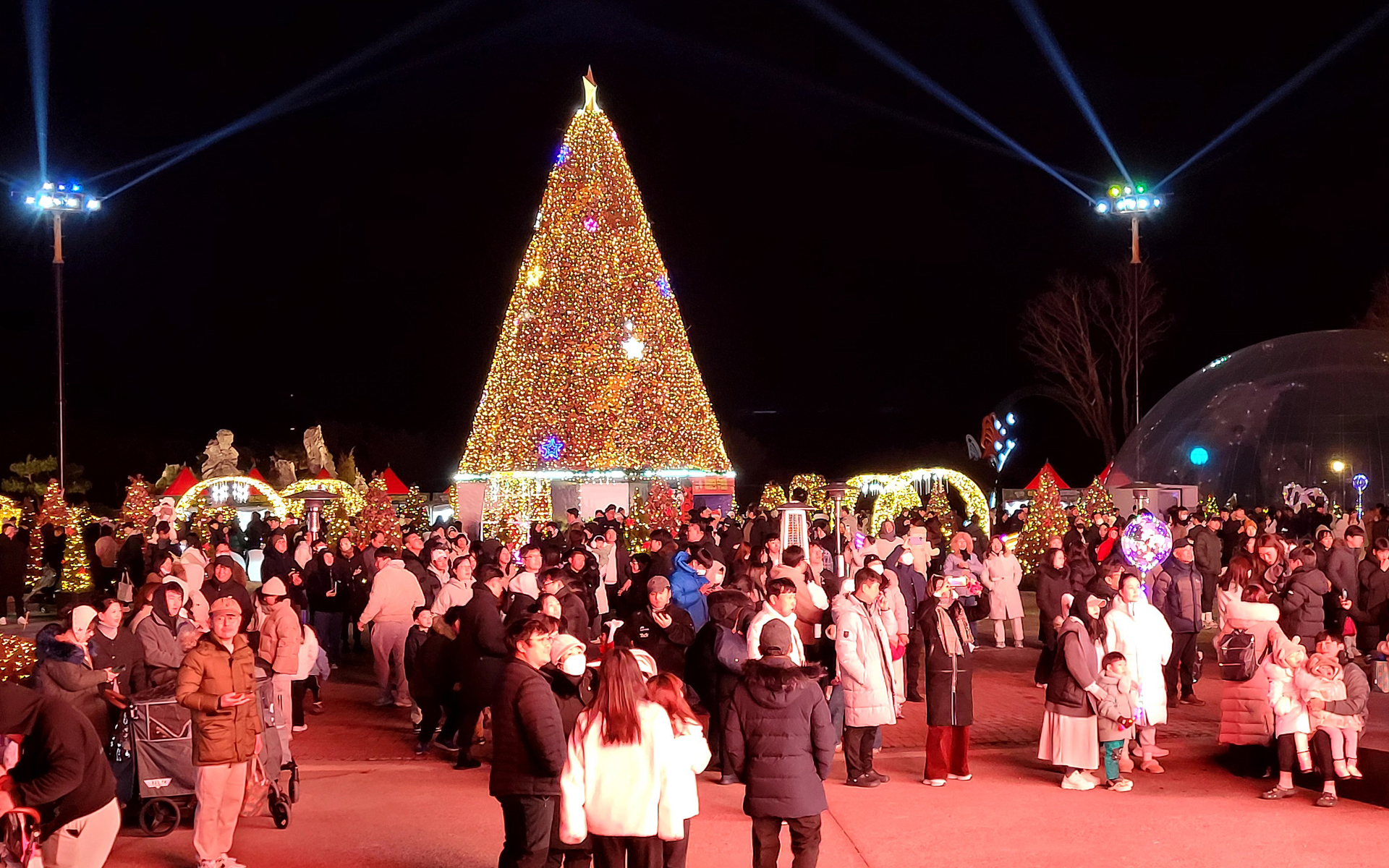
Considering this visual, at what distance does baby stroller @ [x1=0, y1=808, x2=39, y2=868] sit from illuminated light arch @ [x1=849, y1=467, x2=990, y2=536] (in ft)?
72.3

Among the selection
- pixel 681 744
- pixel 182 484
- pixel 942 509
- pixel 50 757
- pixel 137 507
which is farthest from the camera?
pixel 182 484

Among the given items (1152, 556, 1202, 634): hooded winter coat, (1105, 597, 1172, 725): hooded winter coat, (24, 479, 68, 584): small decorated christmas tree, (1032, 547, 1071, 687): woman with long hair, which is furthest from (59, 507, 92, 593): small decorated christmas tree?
(1105, 597, 1172, 725): hooded winter coat

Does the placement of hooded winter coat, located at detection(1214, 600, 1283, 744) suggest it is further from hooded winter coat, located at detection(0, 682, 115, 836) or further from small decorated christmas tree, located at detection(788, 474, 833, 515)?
small decorated christmas tree, located at detection(788, 474, 833, 515)

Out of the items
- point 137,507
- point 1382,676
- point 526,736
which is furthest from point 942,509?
point 526,736

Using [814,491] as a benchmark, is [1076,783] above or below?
below

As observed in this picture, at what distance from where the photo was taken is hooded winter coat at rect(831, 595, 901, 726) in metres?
9.35

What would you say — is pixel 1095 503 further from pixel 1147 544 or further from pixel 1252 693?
pixel 1252 693

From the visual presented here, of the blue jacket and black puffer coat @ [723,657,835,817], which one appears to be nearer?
black puffer coat @ [723,657,835,817]

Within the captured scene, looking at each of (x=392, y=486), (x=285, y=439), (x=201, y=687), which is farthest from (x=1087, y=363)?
(x=201, y=687)

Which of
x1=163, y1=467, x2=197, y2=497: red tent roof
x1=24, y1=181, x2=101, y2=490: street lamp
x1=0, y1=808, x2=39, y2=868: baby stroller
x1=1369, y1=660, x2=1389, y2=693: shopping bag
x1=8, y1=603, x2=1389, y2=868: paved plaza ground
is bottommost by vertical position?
x1=8, y1=603, x2=1389, y2=868: paved plaza ground

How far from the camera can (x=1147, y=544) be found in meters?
13.3

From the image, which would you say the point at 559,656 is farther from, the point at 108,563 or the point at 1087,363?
the point at 1087,363

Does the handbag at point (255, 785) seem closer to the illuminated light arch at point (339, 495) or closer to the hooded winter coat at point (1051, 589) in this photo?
the hooded winter coat at point (1051, 589)

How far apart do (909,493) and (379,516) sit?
11.8 m
